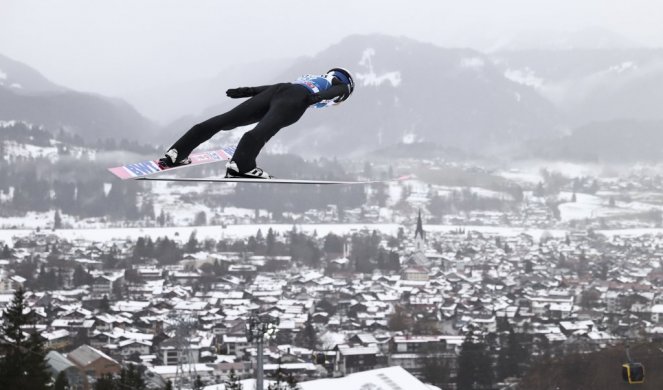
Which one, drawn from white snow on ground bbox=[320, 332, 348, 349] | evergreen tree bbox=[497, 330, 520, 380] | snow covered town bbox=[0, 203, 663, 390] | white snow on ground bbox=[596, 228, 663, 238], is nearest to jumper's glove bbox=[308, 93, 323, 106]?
snow covered town bbox=[0, 203, 663, 390]

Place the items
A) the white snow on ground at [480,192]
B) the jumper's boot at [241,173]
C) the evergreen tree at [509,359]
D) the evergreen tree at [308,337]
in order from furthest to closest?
1. the white snow on ground at [480,192]
2. the evergreen tree at [308,337]
3. the evergreen tree at [509,359]
4. the jumper's boot at [241,173]

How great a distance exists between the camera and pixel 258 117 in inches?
223

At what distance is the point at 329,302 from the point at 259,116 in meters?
51.7

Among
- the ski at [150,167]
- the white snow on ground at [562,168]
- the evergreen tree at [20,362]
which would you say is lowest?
the evergreen tree at [20,362]

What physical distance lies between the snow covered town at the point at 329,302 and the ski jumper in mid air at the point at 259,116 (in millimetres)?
13636

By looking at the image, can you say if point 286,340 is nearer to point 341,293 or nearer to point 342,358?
point 342,358

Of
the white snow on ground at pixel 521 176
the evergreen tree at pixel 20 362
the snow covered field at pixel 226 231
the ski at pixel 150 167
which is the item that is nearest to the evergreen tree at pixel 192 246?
the snow covered field at pixel 226 231

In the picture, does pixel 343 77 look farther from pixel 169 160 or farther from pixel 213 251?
pixel 213 251

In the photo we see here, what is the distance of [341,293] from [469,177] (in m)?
79.9

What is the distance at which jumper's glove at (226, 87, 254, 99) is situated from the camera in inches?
218

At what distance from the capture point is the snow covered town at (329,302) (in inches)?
1474

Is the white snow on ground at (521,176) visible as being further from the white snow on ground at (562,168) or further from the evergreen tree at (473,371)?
the evergreen tree at (473,371)

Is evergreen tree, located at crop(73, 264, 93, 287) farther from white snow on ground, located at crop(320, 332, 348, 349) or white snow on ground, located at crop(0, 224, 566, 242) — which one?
white snow on ground, located at crop(0, 224, 566, 242)

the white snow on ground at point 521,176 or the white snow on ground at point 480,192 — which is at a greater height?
the white snow on ground at point 521,176
